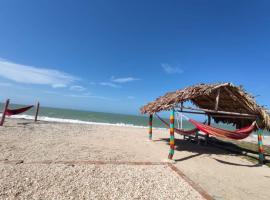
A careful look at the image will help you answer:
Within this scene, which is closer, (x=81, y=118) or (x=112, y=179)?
(x=112, y=179)

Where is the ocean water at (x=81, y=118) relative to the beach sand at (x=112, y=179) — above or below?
above

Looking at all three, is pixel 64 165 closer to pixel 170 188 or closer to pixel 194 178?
pixel 170 188

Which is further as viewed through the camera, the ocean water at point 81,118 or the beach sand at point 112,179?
the ocean water at point 81,118

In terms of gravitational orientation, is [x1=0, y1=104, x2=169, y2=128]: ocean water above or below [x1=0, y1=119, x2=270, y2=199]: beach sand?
above

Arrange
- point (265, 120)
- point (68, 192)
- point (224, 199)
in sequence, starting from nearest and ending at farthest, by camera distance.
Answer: point (68, 192) → point (224, 199) → point (265, 120)

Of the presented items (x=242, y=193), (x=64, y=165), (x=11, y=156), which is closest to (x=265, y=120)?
(x=242, y=193)

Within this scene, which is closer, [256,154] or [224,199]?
[224,199]

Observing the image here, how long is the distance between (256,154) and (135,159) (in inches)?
200

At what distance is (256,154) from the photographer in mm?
7070

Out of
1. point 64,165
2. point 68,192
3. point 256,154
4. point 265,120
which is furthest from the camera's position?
point 256,154

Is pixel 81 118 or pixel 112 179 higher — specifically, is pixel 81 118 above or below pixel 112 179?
above

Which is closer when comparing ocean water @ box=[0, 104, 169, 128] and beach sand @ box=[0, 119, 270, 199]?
beach sand @ box=[0, 119, 270, 199]

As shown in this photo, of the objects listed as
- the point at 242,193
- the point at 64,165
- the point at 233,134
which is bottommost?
the point at 242,193

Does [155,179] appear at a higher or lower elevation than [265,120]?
lower
